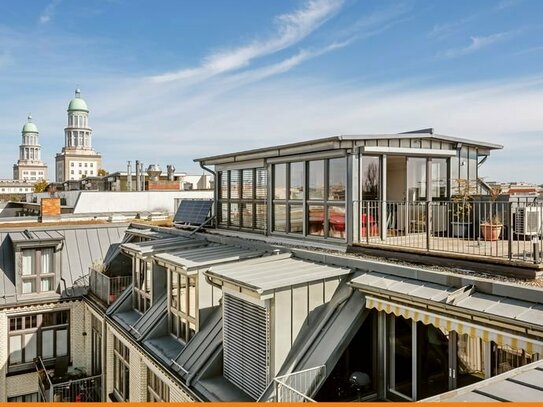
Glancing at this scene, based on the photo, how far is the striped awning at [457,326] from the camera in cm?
553

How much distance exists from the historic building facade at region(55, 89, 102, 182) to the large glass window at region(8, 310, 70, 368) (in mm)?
131932

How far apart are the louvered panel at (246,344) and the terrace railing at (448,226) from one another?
339 cm

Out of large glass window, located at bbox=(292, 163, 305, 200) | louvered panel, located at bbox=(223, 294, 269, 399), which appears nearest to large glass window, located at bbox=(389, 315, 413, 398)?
louvered panel, located at bbox=(223, 294, 269, 399)

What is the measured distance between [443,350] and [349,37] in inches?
363

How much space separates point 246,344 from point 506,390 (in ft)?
18.3

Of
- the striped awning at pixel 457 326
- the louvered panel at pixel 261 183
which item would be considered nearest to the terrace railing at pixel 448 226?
the striped awning at pixel 457 326

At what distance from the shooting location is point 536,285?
6.46 metres

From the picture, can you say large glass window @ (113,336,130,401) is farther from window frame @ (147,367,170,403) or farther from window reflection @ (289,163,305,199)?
window reflection @ (289,163,305,199)

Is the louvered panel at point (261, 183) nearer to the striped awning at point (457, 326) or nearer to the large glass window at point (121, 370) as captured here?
the large glass window at point (121, 370)

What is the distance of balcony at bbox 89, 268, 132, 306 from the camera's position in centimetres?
1587

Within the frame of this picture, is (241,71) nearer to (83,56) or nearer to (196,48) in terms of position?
(196,48)

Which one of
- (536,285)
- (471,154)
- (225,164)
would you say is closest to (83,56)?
(225,164)

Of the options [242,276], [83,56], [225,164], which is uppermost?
[83,56]

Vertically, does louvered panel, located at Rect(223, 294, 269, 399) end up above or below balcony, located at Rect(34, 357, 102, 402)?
above
